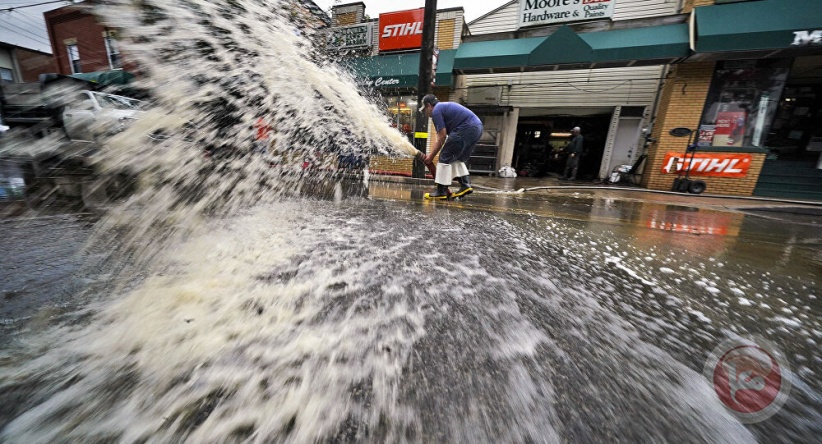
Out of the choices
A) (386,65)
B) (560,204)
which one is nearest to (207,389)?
(560,204)

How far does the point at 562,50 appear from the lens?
756 centimetres

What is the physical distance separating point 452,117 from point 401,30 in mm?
6562

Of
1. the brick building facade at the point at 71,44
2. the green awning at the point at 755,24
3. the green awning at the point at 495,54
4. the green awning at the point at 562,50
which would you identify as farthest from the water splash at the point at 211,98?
the brick building facade at the point at 71,44

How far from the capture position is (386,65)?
965cm

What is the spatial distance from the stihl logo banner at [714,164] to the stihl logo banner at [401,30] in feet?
26.1

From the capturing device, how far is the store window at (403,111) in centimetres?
1050

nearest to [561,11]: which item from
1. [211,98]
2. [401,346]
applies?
[211,98]

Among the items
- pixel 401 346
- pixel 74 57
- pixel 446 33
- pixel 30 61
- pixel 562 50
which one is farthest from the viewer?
pixel 30 61

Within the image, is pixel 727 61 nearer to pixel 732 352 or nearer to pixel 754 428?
pixel 732 352

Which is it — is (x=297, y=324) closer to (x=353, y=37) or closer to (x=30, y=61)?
(x=353, y=37)

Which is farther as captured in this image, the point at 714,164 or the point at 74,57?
the point at 74,57

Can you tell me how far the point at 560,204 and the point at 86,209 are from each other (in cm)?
618

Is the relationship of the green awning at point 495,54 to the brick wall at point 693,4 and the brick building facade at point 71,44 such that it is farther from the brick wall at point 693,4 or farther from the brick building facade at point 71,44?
the brick building facade at point 71,44

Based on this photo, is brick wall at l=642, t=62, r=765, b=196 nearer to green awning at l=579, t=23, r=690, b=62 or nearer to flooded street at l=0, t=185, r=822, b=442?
green awning at l=579, t=23, r=690, b=62
